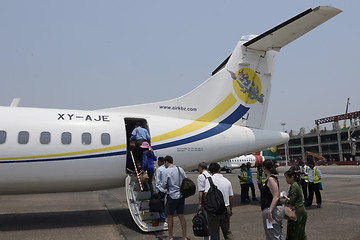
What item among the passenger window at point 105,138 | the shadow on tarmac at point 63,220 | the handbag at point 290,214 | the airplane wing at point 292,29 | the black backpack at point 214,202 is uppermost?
the airplane wing at point 292,29

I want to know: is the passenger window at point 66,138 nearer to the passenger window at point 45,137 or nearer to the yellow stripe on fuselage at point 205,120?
the passenger window at point 45,137

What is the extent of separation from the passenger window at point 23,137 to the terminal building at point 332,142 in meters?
71.0

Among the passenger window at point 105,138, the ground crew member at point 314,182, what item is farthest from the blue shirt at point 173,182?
the ground crew member at point 314,182

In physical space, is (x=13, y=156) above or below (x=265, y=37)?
below

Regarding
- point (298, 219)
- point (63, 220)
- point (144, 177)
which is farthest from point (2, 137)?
point (298, 219)

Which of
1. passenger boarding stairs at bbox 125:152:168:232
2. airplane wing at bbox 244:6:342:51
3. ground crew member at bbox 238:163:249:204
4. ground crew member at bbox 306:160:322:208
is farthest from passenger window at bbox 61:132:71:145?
ground crew member at bbox 306:160:322:208

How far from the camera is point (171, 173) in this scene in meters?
5.99

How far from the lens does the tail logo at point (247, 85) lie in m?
10.3

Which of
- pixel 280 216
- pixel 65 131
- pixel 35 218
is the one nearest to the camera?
pixel 280 216

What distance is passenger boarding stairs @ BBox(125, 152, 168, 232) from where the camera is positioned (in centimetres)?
699

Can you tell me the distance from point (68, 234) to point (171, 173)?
2934 mm

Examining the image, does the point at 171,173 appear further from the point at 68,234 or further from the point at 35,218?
the point at 35,218

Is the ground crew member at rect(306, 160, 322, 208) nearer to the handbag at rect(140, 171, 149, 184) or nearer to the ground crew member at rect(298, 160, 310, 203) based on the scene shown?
the ground crew member at rect(298, 160, 310, 203)

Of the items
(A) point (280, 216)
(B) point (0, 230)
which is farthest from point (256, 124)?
(B) point (0, 230)
